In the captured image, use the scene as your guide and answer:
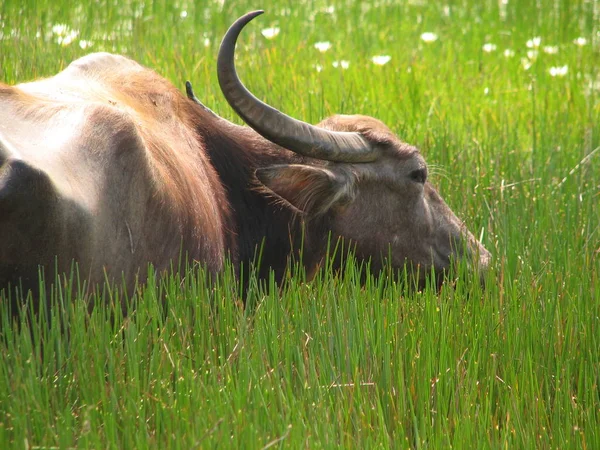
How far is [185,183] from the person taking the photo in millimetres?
3871

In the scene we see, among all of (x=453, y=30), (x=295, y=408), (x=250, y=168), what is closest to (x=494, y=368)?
(x=295, y=408)

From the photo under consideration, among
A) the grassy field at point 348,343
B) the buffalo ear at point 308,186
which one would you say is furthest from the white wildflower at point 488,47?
the buffalo ear at point 308,186

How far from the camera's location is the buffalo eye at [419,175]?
4578 mm

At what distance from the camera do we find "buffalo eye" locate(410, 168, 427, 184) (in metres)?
4.58

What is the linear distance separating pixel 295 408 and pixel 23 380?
0.77 m

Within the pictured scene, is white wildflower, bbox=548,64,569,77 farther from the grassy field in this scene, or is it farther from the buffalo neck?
the buffalo neck

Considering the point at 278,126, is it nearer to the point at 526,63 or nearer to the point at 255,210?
the point at 255,210

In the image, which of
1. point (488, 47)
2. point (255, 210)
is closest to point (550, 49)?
point (488, 47)

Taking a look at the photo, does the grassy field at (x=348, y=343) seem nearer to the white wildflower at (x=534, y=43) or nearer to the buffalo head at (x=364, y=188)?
the buffalo head at (x=364, y=188)

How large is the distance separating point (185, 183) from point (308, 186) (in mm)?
619

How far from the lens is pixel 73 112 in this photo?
3.58 metres

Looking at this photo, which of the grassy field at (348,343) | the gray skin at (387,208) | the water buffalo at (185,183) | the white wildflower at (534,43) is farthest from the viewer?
the white wildflower at (534,43)

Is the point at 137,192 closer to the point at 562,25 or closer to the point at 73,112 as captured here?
the point at 73,112

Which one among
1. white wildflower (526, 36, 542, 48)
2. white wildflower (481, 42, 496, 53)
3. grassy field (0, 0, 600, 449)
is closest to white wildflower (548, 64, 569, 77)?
white wildflower (526, 36, 542, 48)
